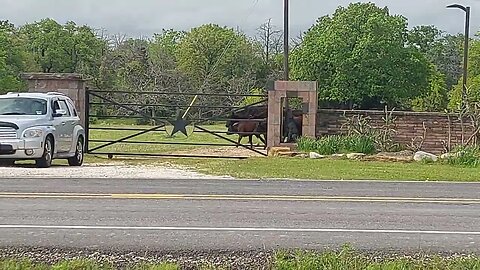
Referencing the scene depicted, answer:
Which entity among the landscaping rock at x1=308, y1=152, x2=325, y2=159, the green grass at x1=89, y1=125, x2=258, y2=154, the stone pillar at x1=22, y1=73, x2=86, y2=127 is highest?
the stone pillar at x1=22, y1=73, x2=86, y2=127

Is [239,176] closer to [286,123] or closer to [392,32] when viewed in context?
[286,123]

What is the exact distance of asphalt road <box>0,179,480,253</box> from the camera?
28.0 ft

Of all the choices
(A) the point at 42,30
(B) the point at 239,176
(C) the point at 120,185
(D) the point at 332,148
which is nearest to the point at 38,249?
(C) the point at 120,185

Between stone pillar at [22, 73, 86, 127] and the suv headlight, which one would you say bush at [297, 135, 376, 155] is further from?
the suv headlight

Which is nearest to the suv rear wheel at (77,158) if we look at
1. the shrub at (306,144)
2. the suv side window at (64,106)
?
the suv side window at (64,106)

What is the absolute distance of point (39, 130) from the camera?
1741 cm

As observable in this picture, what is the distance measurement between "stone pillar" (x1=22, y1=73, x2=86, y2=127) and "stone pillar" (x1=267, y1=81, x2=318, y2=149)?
5.58 m

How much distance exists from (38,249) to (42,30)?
6263cm

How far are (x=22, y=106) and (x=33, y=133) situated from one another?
1.28 metres

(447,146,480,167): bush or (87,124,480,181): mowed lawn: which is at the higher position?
(447,146,480,167): bush

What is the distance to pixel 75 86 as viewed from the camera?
75.7 feet

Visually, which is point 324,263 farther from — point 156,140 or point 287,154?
point 156,140

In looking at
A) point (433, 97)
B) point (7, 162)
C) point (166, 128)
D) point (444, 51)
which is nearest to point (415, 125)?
point (166, 128)

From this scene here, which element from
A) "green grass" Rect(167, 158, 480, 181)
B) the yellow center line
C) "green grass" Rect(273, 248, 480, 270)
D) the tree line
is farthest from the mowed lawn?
the tree line
